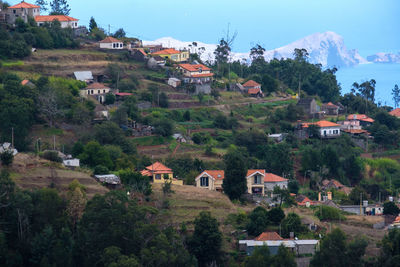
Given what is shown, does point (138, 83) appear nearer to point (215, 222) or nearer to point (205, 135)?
point (205, 135)

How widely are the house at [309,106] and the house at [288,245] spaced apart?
29442 mm

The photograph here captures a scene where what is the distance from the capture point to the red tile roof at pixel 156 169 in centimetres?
4131

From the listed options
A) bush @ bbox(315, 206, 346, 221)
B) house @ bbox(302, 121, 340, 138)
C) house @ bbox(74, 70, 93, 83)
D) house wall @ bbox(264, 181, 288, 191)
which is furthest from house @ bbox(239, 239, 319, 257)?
house @ bbox(74, 70, 93, 83)

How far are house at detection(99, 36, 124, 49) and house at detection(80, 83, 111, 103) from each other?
29.9 feet

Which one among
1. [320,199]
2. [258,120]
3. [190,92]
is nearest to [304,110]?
[258,120]

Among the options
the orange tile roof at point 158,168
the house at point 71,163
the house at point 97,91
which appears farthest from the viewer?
the house at point 97,91

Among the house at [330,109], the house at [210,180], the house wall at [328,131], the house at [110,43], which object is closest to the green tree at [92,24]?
the house at [110,43]

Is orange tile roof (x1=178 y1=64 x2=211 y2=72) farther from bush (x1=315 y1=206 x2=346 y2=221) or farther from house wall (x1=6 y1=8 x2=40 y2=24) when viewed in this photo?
bush (x1=315 y1=206 x2=346 y2=221)

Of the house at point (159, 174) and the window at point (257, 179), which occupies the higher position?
the house at point (159, 174)

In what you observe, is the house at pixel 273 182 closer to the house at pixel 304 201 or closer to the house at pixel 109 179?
the house at pixel 304 201

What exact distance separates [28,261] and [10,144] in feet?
36.5

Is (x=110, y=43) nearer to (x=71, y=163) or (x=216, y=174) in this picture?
(x=216, y=174)

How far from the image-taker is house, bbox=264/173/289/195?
43.9 metres

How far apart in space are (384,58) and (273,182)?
108573mm
